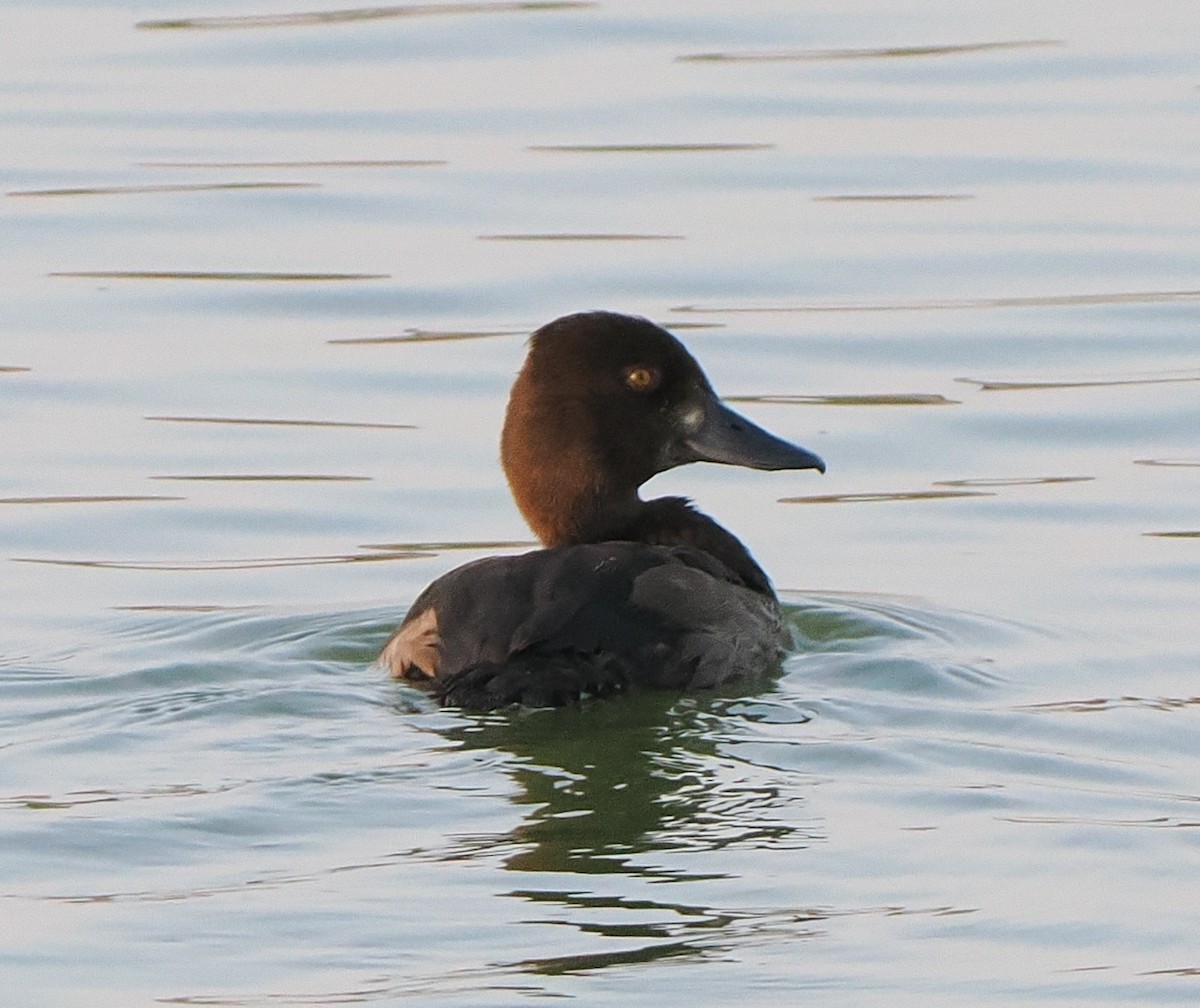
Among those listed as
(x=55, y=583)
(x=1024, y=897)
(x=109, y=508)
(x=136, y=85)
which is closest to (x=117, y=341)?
(x=109, y=508)

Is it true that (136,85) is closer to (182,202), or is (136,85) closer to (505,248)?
(182,202)

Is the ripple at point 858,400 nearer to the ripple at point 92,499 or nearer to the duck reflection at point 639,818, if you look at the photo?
the ripple at point 92,499

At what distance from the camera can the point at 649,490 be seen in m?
10.6

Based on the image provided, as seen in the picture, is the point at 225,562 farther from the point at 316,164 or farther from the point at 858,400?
the point at 316,164

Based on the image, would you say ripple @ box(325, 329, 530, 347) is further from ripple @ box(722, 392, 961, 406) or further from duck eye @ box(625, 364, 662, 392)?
duck eye @ box(625, 364, 662, 392)

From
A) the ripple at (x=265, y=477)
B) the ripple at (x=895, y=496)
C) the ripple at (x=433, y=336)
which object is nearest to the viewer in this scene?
the ripple at (x=895, y=496)

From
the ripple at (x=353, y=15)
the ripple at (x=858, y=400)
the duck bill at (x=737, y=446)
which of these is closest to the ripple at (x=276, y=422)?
the ripple at (x=858, y=400)

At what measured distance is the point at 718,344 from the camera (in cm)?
1161

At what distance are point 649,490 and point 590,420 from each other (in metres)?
2.49

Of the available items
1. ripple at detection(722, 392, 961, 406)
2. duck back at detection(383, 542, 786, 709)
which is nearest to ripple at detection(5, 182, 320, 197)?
ripple at detection(722, 392, 961, 406)

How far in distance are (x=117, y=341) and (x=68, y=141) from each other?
3597mm

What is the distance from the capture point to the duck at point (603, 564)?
7.23 meters

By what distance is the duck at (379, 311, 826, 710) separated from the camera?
23.7 ft

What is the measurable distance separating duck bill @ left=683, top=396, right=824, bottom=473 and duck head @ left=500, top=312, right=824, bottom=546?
124mm
